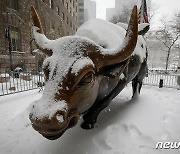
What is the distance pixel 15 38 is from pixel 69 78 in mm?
Result: 14868

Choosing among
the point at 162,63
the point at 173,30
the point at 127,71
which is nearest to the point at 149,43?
the point at 173,30

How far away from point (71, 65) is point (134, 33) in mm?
969

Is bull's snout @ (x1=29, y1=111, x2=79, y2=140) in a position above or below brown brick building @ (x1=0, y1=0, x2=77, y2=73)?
below

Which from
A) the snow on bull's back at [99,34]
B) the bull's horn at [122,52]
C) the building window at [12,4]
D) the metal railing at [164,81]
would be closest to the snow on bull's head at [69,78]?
the bull's horn at [122,52]

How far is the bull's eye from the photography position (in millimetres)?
1878

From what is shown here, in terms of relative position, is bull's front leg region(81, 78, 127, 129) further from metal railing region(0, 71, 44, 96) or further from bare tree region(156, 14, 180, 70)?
bare tree region(156, 14, 180, 70)

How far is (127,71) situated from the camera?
3131 mm

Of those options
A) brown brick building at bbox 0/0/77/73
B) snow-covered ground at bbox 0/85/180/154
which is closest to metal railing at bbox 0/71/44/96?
snow-covered ground at bbox 0/85/180/154

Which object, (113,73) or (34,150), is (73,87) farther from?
(34,150)

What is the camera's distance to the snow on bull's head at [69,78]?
157 centimetres

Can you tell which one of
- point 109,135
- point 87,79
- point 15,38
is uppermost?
point 15,38

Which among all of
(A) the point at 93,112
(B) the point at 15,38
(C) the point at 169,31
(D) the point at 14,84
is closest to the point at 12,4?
(B) the point at 15,38

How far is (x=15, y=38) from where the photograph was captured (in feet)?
46.8

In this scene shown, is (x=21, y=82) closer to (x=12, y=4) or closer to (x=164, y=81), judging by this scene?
(x=12, y=4)
